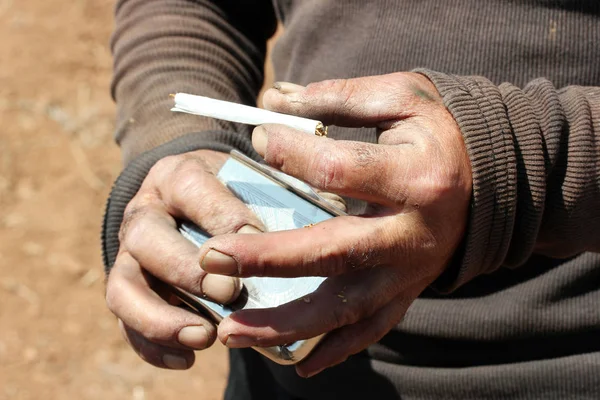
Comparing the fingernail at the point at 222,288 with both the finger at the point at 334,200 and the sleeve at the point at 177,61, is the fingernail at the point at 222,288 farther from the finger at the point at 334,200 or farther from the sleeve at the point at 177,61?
the sleeve at the point at 177,61

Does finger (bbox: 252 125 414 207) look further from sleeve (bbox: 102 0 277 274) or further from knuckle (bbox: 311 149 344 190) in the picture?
sleeve (bbox: 102 0 277 274)

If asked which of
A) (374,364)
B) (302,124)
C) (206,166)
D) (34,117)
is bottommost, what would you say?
(34,117)

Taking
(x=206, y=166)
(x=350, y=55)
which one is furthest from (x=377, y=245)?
(x=350, y=55)

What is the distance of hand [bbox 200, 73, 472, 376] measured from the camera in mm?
729

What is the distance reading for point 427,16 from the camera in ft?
3.53

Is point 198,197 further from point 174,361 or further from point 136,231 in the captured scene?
point 174,361

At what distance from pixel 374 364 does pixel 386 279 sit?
15.0 inches

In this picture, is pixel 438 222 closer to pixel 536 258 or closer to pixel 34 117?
pixel 536 258

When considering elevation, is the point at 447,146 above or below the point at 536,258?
above

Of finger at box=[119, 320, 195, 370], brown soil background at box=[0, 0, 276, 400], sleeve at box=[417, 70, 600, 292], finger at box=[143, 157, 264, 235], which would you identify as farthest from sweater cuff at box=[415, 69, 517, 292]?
brown soil background at box=[0, 0, 276, 400]

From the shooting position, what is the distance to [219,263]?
72cm

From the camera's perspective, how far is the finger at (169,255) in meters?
0.85

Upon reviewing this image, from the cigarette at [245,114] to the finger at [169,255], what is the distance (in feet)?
→ 0.63

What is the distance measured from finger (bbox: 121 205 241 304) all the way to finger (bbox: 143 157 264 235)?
1.2 inches
